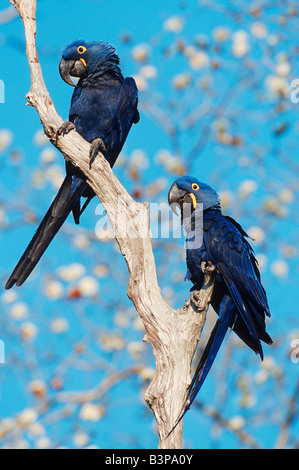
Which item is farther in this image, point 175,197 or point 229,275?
point 175,197

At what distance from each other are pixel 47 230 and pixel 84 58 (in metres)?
1.48

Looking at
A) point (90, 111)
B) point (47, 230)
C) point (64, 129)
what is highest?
point (90, 111)

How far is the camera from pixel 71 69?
4.27 metres

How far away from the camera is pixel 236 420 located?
A: 6441mm

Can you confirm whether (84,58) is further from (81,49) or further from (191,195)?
(191,195)

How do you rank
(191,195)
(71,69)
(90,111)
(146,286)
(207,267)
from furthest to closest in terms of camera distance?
(71,69) → (191,195) → (90,111) → (207,267) → (146,286)

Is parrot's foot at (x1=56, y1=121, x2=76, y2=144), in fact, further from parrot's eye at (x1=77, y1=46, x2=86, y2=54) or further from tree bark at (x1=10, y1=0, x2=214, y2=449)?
parrot's eye at (x1=77, y1=46, x2=86, y2=54)

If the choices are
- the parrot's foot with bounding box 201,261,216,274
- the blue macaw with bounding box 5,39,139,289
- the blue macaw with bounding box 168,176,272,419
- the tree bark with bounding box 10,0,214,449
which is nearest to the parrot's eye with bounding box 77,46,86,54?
the blue macaw with bounding box 5,39,139,289

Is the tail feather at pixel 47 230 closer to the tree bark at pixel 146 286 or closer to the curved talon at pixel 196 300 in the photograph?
the tree bark at pixel 146 286

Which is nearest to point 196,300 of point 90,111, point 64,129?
point 64,129

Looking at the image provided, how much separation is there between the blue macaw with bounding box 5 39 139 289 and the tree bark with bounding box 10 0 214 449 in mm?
380

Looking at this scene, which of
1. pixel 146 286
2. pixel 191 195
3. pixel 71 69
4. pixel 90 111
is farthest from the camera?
pixel 71 69
